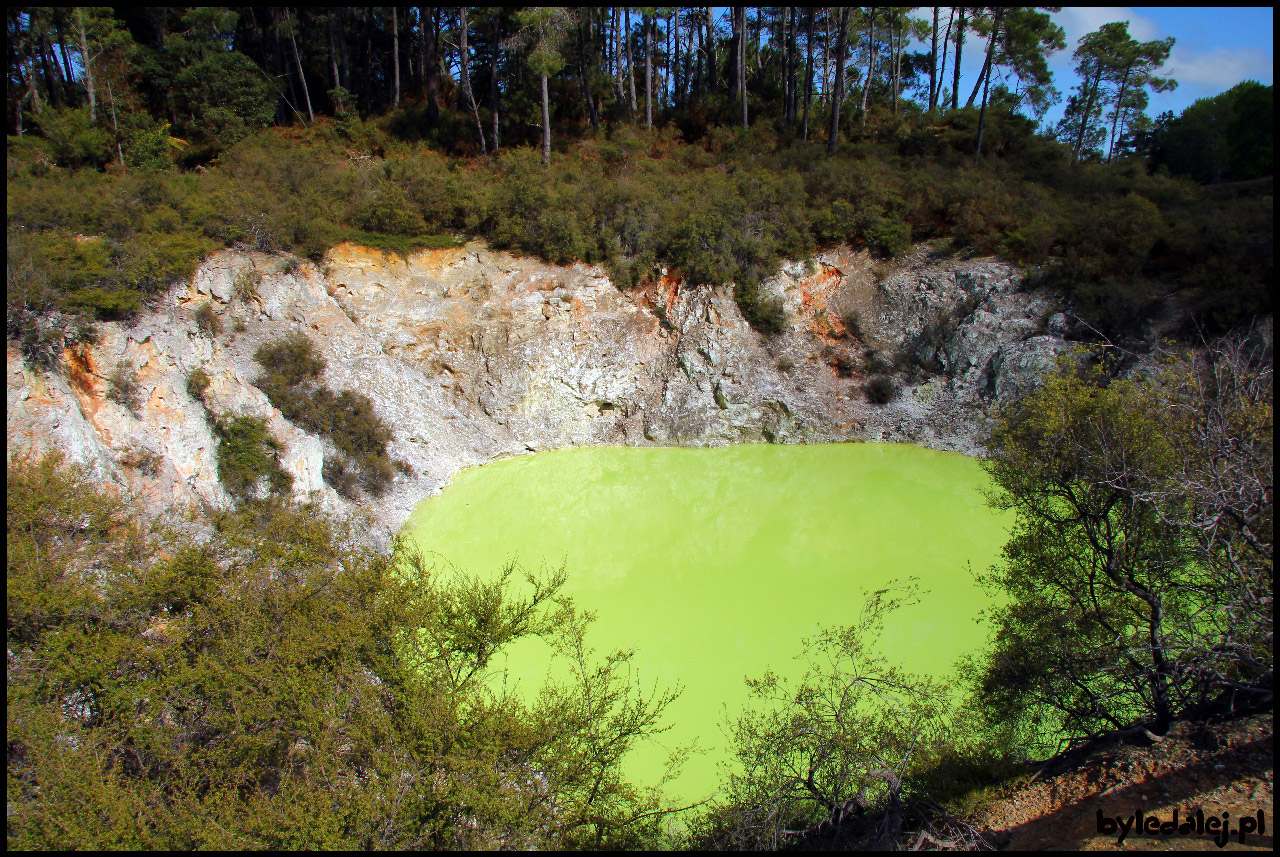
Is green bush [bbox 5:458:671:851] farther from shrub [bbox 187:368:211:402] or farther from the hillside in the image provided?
shrub [bbox 187:368:211:402]

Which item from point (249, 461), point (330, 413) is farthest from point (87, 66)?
point (249, 461)

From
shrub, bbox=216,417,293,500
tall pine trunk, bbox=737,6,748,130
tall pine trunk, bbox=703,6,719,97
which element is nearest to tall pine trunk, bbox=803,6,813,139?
tall pine trunk, bbox=737,6,748,130

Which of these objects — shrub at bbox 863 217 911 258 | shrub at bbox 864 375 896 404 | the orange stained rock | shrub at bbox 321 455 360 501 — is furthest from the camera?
shrub at bbox 863 217 911 258

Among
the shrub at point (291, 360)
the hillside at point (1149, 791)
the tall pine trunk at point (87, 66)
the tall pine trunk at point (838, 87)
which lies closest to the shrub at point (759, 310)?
the tall pine trunk at point (838, 87)

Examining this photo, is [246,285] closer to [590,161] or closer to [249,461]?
[249,461]

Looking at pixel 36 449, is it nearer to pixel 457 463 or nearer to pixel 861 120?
pixel 457 463

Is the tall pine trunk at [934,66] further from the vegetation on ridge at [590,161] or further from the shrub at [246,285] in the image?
the shrub at [246,285]

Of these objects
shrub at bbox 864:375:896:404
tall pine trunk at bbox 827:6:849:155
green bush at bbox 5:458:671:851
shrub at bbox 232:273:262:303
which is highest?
tall pine trunk at bbox 827:6:849:155
